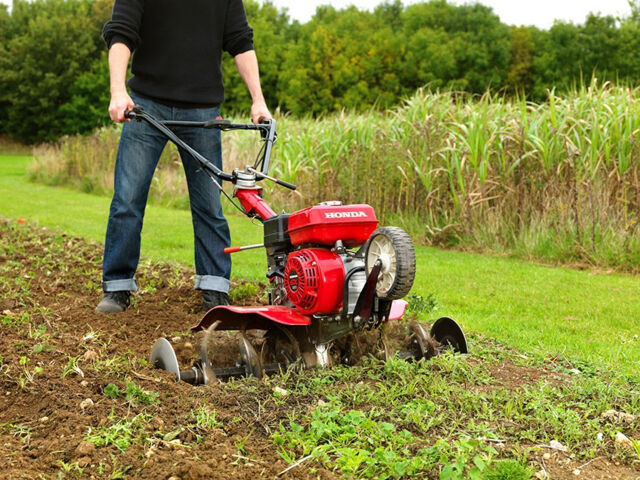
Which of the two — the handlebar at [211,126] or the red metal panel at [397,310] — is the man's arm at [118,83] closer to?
the handlebar at [211,126]

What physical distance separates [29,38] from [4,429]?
154ft

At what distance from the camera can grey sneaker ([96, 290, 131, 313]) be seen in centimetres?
441

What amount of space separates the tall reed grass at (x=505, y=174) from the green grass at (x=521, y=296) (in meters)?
0.47

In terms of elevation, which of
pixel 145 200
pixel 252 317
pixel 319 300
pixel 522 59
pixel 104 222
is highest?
pixel 522 59

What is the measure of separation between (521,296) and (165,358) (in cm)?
315

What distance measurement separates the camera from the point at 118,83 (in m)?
3.96

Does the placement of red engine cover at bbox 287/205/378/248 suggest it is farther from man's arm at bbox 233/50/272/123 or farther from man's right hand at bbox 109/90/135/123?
man's arm at bbox 233/50/272/123

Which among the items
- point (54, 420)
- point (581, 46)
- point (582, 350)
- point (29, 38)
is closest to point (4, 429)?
point (54, 420)

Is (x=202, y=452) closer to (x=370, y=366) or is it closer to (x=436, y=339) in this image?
(x=370, y=366)

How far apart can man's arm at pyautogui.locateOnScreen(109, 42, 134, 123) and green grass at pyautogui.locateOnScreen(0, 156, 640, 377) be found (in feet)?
7.01

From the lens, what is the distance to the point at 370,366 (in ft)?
11.1

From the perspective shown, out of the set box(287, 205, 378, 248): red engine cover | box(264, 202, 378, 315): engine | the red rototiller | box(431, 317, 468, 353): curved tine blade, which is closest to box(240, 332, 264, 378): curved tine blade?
the red rototiller

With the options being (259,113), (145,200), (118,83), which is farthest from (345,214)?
(145,200)

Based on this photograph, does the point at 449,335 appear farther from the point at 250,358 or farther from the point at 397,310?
the point at 250,358
